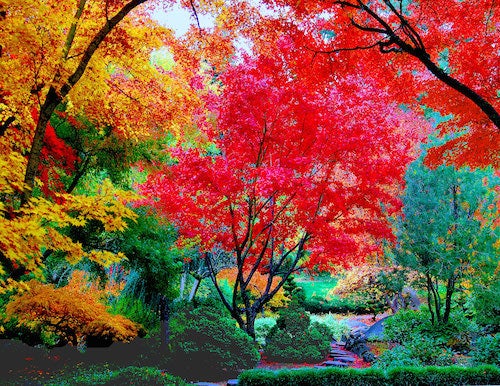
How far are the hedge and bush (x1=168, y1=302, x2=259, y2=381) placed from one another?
1448mm

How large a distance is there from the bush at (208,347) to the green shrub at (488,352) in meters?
4.40

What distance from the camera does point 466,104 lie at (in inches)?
286

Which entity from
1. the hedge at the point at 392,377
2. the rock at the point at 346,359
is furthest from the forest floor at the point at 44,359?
the hedge at the point at 392,377

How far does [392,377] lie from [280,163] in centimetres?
457

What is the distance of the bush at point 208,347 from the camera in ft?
26.9

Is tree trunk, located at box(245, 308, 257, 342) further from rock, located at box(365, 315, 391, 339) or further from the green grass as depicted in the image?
the green grass

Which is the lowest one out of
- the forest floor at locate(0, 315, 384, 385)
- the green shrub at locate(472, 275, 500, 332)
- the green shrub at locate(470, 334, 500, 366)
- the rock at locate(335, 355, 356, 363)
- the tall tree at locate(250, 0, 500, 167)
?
the forest floor at locate(0, 315, 384, 385)

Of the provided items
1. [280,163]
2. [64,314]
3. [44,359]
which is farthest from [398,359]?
[44,359]

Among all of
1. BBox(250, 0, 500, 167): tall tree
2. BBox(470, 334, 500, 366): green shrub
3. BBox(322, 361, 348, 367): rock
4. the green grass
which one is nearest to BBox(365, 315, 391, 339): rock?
BBox(322, 361, 348, 367): rock

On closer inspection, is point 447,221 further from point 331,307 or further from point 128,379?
point 331,307

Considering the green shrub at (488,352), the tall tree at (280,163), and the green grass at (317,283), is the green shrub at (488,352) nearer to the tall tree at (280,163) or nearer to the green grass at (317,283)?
the tall tree at (280,163)

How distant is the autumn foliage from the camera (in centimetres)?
734

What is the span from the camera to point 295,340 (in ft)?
35.5

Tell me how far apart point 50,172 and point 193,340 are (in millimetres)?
4263
